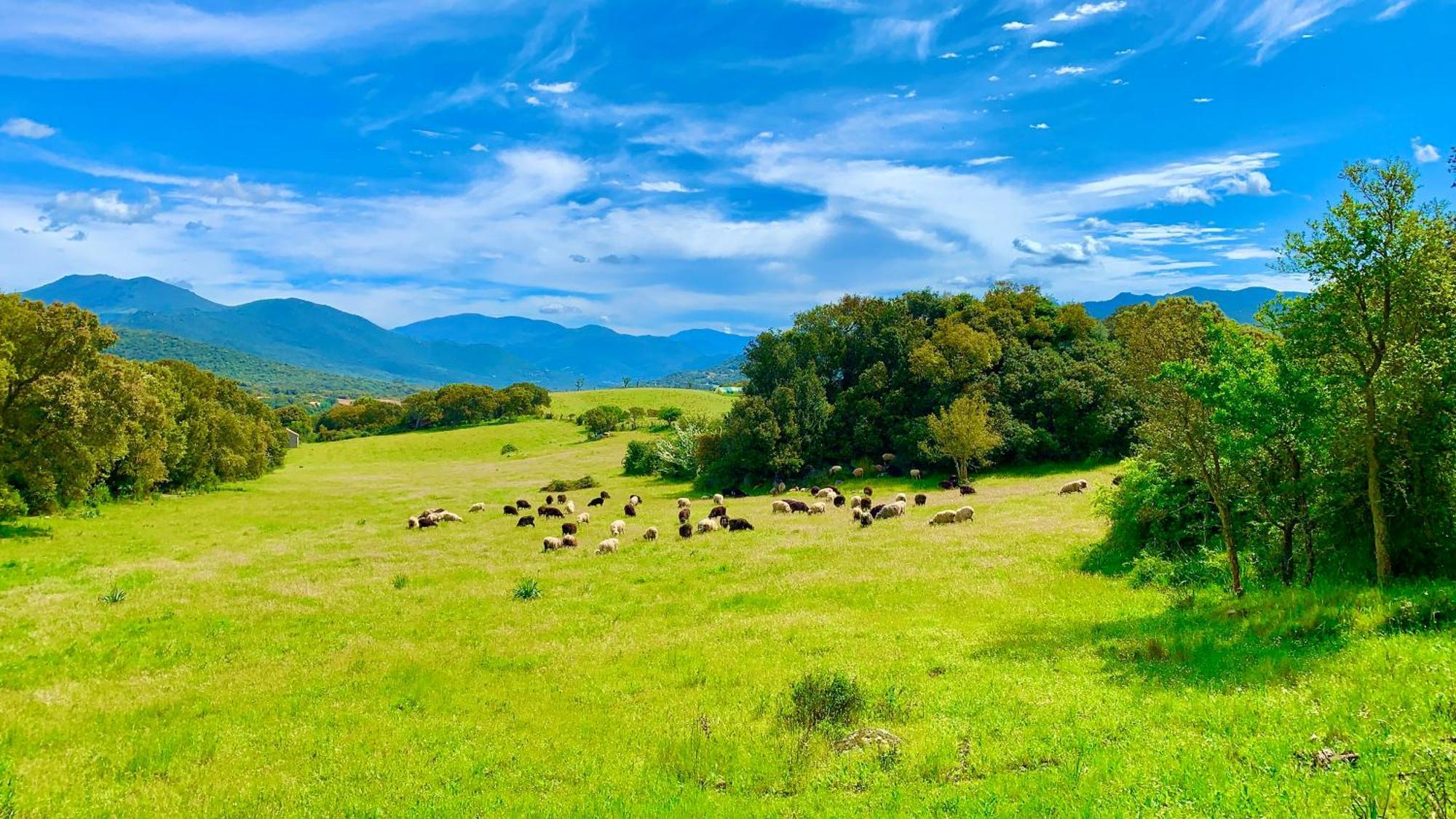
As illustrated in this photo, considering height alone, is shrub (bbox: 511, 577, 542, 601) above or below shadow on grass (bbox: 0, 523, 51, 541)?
below

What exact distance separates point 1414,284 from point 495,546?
3385 centimetres

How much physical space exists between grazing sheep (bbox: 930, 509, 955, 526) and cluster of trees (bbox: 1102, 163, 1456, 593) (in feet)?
51.7

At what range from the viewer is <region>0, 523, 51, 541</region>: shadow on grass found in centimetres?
3562

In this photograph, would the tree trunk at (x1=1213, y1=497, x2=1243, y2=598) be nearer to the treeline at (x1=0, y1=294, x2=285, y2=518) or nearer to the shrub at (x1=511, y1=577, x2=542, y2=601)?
the shrub at (x1=511, y1=577, x2=542, y2=601)

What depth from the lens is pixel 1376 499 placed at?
13.6m

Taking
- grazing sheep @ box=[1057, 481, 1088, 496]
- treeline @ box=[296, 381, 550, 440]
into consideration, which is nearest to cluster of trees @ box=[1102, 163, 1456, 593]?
grazing sheep @ box=[1057, 481, 1088, 496]

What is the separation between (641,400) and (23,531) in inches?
4643

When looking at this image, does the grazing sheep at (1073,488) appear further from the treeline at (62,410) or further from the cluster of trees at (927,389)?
the treeline at (62,410)

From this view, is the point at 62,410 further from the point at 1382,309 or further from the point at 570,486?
the point at 1382,309

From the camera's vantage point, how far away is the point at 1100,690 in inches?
453

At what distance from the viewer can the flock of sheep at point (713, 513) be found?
34625 millimetres

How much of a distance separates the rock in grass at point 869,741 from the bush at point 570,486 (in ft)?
181

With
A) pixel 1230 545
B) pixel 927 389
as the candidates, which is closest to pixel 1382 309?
pixel 1230 545

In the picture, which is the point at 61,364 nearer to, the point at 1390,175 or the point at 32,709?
the point at 32,709
